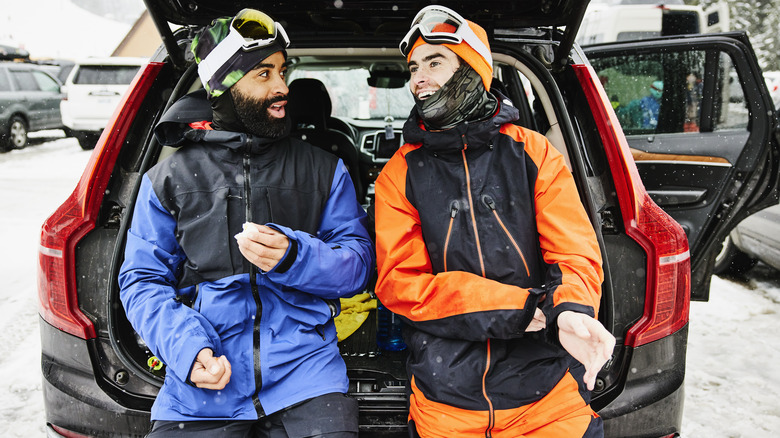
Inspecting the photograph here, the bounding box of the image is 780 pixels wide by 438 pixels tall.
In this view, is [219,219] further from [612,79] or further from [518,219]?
[612,79]

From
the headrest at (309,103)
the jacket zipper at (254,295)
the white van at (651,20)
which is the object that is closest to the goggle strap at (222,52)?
the jacket zipper at (254,295)

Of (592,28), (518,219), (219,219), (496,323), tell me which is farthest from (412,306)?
(592,28)

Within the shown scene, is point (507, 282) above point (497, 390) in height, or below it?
above

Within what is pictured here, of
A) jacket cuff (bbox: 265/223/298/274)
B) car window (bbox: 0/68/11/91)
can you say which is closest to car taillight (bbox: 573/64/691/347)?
jacket cuff (bbox: 265/223/298/274)

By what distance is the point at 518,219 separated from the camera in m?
1.72

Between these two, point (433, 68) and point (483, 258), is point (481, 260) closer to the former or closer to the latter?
point (483, 258)

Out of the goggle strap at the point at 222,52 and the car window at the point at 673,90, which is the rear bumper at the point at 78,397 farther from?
the car window at the point at 673,90

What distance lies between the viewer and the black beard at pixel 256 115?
189 centimetres

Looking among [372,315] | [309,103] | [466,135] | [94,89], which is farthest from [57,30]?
[466,135]

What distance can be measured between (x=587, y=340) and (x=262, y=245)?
0.84m

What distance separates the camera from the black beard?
189 centimetres

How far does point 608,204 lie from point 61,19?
11800cm

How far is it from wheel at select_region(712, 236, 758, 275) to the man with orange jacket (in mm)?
4149

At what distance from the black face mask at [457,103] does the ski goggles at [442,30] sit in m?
0.08
